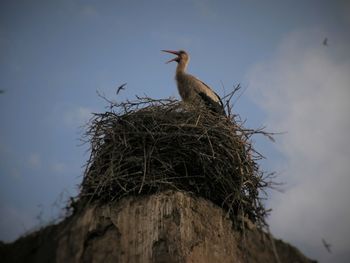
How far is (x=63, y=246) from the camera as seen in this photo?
4625mm

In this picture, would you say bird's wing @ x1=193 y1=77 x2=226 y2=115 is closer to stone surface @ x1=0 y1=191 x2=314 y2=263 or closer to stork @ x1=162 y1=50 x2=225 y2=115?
stork @ x1=162 y1=50 x2=225 y2=115

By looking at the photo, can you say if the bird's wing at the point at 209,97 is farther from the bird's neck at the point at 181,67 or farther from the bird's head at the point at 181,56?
the bird's head at the point at 181,56

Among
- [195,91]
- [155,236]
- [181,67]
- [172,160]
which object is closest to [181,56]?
[181,67]

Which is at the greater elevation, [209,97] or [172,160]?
[209,97]

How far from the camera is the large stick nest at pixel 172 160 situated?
4.93 metres

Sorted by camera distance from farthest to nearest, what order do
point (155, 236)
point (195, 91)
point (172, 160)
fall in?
point (195, 91), point (172, 160), point (155, 236)

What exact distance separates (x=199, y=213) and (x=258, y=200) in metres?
0.99

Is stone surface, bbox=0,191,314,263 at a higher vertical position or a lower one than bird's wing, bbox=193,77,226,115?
lower

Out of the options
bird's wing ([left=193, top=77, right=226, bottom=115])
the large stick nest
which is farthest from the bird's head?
the large stick nest

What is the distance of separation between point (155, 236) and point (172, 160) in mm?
1088

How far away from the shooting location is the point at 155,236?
436cm

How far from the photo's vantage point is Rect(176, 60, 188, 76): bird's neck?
896cm

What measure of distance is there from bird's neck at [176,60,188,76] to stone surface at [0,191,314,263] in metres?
4.44

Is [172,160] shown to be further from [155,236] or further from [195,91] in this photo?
[195,91]
